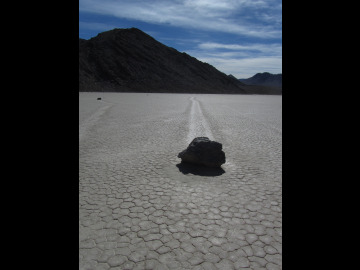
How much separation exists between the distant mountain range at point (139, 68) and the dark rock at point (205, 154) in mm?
54008

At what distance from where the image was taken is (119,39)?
78125 mm

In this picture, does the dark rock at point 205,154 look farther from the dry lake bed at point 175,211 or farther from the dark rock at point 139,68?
the dark rock at point 139,68

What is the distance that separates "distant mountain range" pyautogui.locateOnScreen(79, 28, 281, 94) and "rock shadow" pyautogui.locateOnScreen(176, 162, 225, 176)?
177 ft

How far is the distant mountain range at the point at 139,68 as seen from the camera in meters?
64.5

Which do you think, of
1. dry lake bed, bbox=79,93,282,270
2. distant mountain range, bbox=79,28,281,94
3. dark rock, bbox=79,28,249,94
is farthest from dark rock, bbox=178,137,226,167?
distant mountain range, bbox=79,28,281,94

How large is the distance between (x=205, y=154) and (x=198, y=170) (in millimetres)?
405

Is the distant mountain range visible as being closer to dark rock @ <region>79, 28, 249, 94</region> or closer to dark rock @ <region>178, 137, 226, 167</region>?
dark rock @ <region>79, 28, 249, 94</region>

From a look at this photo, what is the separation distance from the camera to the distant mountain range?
6450 cm

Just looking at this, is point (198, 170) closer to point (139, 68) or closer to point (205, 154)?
point (205, 154)

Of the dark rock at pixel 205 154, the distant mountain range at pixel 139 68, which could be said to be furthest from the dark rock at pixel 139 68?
the dark rock at pixel 205 154
